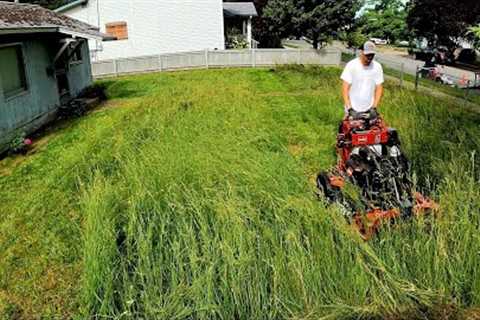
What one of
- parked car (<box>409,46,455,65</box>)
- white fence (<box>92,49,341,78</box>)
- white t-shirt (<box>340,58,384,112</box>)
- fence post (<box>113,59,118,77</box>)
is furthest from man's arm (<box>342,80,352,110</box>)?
parked car (<box>409,46,455,65</box>)

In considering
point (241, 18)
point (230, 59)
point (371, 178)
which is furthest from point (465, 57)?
point (371, 178)

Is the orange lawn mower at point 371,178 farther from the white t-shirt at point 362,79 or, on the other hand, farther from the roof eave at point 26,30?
the roof eave at point 26,30

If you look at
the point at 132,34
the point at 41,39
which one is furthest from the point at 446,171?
the point at 132,34

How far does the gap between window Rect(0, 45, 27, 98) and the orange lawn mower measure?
6.75 meters

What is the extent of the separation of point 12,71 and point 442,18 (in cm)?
2532

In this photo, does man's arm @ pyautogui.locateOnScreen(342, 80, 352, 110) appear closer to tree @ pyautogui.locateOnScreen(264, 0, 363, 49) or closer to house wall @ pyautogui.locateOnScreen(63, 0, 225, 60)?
house wall @ pyautogui.locateOnScreen(63, 0, 225, 60)

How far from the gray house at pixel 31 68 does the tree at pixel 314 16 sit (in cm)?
1241

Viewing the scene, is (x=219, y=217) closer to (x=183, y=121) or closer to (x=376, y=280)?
(x=376, y=280)

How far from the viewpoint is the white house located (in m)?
21.0

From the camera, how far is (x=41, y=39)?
10.3 metres

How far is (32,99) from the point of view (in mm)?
9383

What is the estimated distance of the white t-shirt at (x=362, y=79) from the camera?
5.00m

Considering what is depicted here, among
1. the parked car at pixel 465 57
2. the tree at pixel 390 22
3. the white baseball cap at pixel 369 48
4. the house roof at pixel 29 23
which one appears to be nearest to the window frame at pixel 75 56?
the house roof at pixel 29 23

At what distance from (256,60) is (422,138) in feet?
52.0
